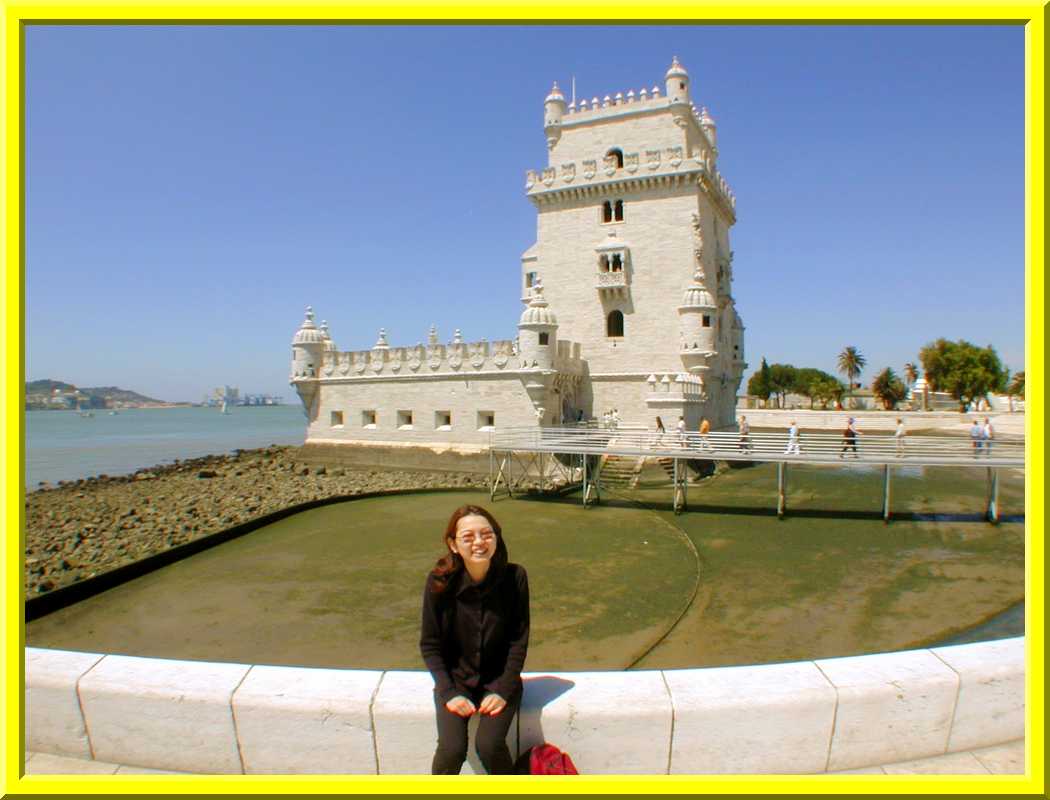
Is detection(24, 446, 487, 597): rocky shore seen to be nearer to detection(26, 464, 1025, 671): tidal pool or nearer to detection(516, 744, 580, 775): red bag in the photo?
detection(26, 464, 1025, 671): tidal pool

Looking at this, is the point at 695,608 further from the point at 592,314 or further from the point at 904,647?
the point at 592,314

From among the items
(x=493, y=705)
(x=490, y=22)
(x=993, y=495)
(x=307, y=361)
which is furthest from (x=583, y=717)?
(x=307, y=361)

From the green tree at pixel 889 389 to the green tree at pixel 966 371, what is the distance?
346 cm

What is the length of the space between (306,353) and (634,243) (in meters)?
17.6

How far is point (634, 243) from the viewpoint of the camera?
2789 centimetres

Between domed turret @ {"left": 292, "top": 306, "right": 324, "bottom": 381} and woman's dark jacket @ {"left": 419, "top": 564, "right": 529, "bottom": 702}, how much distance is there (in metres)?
30.2

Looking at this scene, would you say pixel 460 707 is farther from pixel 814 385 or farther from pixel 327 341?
pixel 814 385

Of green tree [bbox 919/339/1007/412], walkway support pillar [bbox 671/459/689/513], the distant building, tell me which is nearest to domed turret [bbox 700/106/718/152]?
the distant building

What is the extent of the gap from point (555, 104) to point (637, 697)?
101ft

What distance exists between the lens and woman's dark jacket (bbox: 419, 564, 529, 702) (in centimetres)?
385

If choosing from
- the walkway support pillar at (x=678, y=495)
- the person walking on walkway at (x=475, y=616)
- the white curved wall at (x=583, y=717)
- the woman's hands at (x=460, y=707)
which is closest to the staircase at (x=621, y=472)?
the walkway support pillar at (x=678, y=495)

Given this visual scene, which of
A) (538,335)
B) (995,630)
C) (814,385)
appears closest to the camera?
(995,630)

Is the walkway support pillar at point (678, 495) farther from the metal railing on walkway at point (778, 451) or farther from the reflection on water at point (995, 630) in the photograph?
the reflection on water at point (995, 630)

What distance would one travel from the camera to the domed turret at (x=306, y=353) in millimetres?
32094
